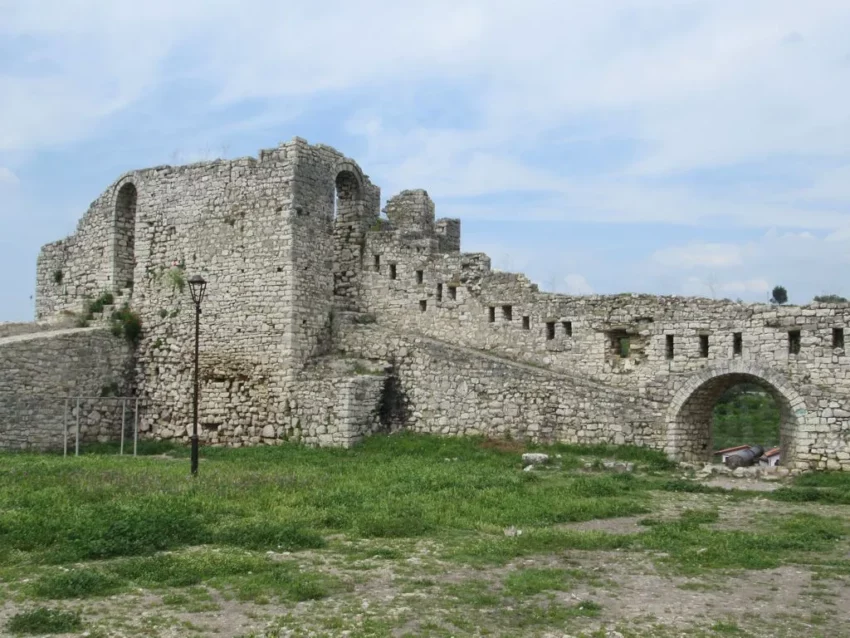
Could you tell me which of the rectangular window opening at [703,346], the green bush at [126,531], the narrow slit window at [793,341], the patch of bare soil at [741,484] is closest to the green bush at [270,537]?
the green bush at [126,531]

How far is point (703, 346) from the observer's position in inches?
827

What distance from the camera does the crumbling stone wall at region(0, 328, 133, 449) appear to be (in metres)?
→ 23.3

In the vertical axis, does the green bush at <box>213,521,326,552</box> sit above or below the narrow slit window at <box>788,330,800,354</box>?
below

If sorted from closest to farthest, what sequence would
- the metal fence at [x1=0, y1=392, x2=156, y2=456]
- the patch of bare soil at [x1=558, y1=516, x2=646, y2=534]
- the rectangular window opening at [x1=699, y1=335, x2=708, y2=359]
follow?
the patch of bare soil at [x1=558, y1=516, x2=646, y2=534]
the rectangular window opening at [x1=699, y1=335, x2=708, y2=359]
the metal fence at [x1=0, y1=392, x2=156, y2=456]

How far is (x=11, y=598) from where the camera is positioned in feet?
28.2

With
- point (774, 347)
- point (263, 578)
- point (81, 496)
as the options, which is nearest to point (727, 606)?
point (263, 578)

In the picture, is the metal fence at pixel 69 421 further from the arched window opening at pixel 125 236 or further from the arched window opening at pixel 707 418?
the arched window opening at pixel 707 418

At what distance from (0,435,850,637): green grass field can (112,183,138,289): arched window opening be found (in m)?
11.0

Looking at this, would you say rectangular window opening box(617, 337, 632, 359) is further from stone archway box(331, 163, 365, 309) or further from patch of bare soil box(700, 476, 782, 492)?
stone archway box(331, 163, 365, 309)

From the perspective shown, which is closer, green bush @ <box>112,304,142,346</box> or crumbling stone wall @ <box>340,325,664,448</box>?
crumbling stone wall @ <box>340,325,664,448</box>

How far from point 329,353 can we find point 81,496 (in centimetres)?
1176

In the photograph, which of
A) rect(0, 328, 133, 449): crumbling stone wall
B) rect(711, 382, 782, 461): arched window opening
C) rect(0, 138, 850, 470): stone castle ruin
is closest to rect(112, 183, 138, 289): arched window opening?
rect(0, 138, 850, 470): stone castle ruin

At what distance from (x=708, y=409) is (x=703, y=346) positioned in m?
1.60

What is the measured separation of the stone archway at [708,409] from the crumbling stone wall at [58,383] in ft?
52.2
